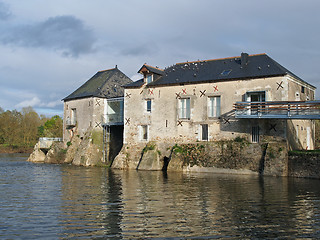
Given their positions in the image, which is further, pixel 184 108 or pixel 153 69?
pixel 153 69

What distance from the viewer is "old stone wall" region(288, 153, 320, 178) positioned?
67.6 feet

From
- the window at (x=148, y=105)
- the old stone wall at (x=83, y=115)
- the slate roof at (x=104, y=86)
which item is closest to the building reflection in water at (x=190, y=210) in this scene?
the window at (x=148, y=105)

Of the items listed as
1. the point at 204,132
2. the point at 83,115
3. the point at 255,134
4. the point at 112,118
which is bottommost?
the point at 255,134

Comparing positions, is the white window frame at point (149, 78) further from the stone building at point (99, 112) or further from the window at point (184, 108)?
the stone building at point (99, 112)

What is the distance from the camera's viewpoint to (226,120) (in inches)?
972

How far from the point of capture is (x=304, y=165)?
21.0 metres

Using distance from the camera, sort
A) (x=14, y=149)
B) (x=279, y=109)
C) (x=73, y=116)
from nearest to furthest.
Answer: (x=279, y=109)
(x=73, y=116)
(x=14, y=149)

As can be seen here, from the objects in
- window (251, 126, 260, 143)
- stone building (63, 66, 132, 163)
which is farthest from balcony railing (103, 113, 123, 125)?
window (251, 126, 260, 143)

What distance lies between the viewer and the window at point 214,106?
25.2 meters

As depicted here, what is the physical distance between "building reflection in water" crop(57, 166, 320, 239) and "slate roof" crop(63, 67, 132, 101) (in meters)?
17.7

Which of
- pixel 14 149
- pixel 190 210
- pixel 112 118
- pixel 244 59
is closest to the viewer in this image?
pixel 190 210

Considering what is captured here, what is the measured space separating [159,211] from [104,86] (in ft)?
82.3

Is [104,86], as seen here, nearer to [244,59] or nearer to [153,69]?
[153,69]

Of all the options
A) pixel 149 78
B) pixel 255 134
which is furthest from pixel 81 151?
pixel 255 134
